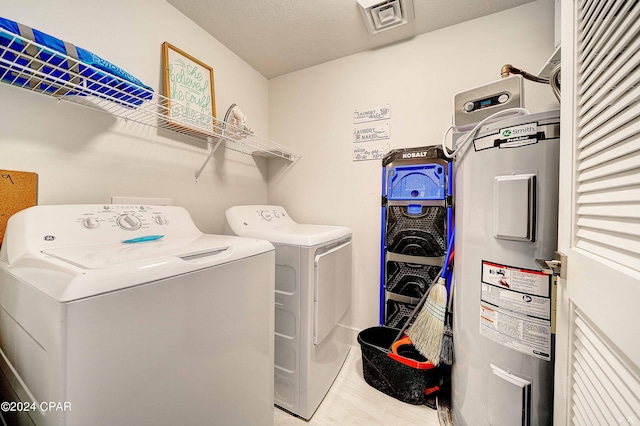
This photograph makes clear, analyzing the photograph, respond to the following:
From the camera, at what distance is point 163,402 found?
601mm

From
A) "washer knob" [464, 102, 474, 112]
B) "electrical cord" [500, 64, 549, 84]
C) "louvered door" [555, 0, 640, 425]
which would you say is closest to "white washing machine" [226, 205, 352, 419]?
"louvered door" [555, 0, 640, 425]

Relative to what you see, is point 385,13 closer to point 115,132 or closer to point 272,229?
point 272,229

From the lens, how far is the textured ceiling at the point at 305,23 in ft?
4.61

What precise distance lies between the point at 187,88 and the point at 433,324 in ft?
6.49

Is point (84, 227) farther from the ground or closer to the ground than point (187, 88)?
closer to the ground

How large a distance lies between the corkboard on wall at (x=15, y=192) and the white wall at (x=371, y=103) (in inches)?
58.0

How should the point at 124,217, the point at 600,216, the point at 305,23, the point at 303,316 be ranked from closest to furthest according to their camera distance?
the point at 600,216
the point at 124,217
the point at 303,316
the point at 305,23

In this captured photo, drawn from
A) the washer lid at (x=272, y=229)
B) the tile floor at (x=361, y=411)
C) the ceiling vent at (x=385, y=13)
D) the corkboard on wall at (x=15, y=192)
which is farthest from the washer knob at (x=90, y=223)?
the ceiling vent at (x=385, y=13)

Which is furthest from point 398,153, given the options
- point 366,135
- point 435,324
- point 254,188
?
point 254,188

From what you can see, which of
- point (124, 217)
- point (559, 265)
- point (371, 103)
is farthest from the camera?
point (371, 103)

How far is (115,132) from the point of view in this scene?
1167mm

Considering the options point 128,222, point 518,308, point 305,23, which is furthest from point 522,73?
point 128,222

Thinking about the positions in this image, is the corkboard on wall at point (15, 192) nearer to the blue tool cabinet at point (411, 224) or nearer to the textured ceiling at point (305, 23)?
the textured ceiling at point (305, 23)

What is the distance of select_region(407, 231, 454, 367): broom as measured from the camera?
1.16m
